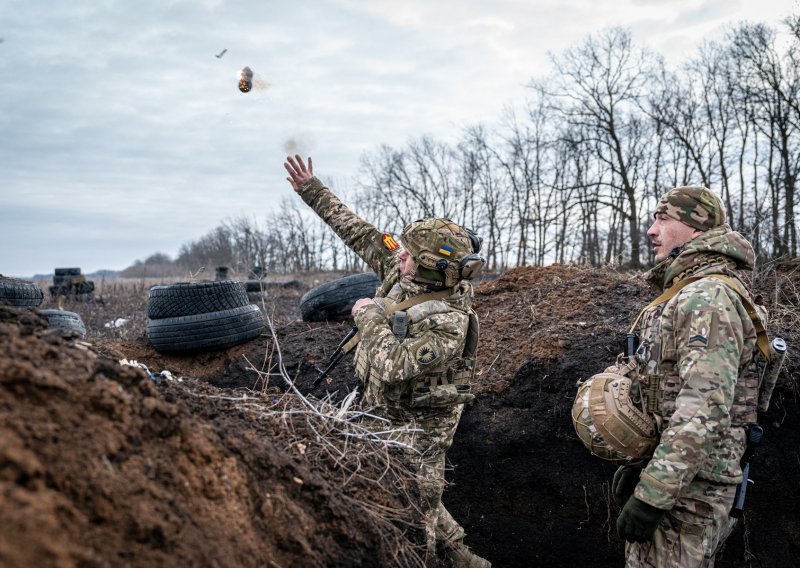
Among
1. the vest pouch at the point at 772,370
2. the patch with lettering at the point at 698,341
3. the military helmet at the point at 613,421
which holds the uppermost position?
the patch with lettering at the point at 698,341

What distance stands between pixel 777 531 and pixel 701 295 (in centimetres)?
338

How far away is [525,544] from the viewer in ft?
17.3

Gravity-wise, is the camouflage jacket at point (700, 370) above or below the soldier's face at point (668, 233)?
below

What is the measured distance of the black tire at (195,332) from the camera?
747 centimetres

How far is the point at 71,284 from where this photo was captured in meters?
18.9

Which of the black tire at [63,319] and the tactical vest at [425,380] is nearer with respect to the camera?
the tactical vest at [425,380]

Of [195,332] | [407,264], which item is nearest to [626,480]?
[407,264]

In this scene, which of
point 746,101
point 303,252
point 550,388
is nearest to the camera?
point 550,388

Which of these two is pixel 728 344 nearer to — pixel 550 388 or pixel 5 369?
pixel 5 369

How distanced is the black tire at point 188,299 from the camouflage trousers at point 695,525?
6.05 m

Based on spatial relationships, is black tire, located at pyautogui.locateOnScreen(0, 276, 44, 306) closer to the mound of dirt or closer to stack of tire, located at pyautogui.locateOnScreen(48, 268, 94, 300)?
the mound of dirt

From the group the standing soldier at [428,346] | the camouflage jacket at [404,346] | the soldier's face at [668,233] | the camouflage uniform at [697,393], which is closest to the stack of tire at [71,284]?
the camouflage jacket at [404,346]

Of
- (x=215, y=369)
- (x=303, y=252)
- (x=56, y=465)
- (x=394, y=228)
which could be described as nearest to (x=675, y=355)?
(x=56, y=465)

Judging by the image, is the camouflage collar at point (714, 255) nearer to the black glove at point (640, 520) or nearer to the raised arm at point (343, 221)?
the black glove at point (640, 520)
